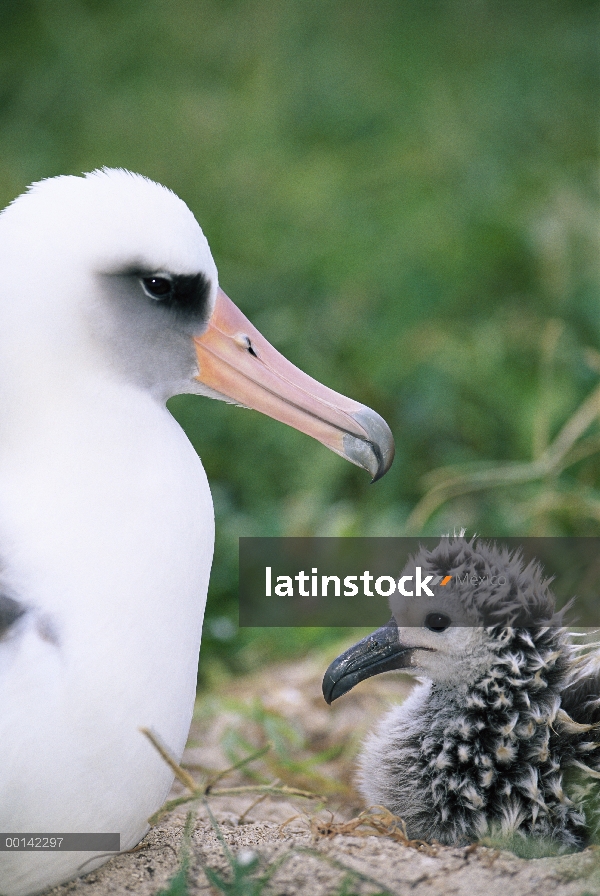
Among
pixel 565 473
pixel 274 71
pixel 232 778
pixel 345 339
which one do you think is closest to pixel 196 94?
pixel 274 71

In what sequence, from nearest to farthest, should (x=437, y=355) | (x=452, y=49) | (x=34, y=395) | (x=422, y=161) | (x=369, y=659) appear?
(x=34, y=395)
(x=369, y=659)
(x=437, y=355)
(x=422, y=161)
(x=452, y=49)

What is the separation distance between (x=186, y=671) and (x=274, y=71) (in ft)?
21.1

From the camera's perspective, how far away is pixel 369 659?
2920 mm

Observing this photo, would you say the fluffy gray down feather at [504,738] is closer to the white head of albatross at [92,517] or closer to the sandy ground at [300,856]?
the sandy ground at [300,856]

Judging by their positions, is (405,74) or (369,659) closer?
(369,659)

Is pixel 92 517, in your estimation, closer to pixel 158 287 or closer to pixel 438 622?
pixel 158 287

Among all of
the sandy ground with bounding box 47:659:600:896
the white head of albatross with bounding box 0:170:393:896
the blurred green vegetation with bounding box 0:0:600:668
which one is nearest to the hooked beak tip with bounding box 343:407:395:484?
the white head of albatross with bounding box 0:170:393:896

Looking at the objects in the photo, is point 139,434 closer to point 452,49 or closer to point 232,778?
point 232,778

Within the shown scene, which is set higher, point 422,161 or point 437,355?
point 422,161

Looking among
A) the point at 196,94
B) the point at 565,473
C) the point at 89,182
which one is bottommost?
the point at 89,182

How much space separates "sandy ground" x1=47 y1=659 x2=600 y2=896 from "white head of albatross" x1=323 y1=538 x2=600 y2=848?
8.6 inches

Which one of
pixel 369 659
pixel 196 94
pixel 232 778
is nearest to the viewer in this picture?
pixel 369 659

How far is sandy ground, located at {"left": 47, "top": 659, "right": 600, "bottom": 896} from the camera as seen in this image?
2.30m

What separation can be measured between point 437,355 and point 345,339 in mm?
492
